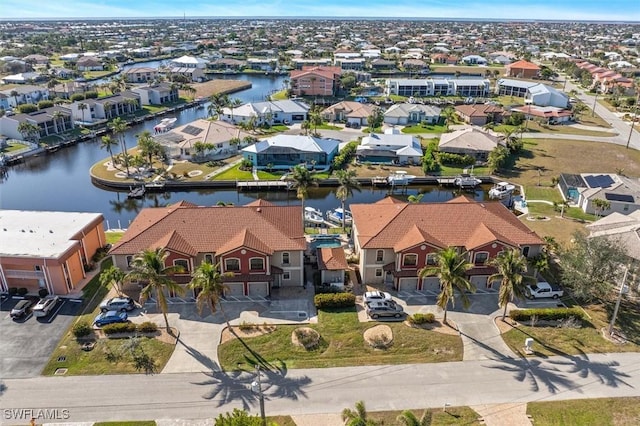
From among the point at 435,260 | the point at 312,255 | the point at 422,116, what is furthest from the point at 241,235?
the point at 422,116

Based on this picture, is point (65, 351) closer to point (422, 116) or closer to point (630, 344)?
point (630, 344)

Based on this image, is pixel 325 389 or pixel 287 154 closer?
pixel 325 389

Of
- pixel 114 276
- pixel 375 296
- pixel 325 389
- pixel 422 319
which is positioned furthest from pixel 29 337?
pixel 422 319

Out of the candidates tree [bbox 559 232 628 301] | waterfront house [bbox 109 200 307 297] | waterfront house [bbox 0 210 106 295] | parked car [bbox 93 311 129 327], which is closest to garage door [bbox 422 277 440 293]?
tree [bbox 559 232 628 301]

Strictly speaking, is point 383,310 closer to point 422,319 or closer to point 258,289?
point 422,319

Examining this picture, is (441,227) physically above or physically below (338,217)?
above

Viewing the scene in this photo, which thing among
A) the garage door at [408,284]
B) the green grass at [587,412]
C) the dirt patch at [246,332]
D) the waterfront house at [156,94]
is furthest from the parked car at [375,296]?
the waterfront house at [156,94]

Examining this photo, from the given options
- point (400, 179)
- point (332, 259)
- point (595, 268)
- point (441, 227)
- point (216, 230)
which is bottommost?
point (400, 179)

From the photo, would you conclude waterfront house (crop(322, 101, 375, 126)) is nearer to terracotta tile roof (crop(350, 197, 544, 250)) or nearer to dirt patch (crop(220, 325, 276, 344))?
terracotta tile roof (crop(350, 197, 544, 250))
